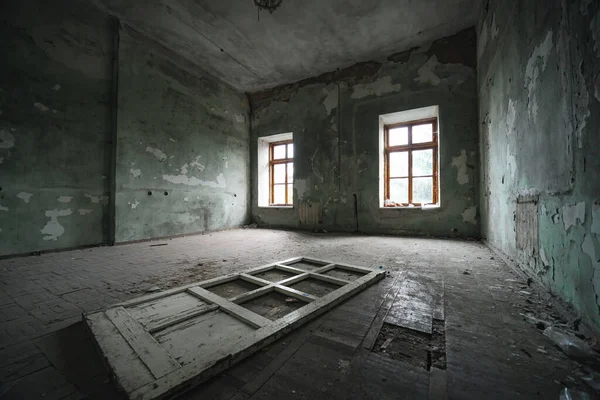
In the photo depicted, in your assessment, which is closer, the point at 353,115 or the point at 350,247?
the point at 350,247

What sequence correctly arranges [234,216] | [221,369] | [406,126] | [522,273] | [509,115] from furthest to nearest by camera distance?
1. [234,216]
2. [406,126]
3. [509,115]
4. [522,273]
5. [221,369]

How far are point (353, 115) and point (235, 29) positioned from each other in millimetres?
2783

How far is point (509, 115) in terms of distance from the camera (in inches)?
100

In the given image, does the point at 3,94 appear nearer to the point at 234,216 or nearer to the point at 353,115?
the point at 234,216

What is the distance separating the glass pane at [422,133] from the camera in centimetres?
498

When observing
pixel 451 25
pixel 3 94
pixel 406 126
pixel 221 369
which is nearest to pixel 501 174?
pixel 406 126

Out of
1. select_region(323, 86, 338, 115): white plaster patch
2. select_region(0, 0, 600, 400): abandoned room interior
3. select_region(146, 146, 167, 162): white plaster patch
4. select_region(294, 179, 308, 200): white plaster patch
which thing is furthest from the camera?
select_region(294, 179, 308, 200): white plaster patch

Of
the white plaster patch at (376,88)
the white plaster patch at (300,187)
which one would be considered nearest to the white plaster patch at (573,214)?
→ the white plaster patch at (376,88)

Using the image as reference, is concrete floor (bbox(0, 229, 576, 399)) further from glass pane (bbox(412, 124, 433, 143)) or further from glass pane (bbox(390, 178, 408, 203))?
glass pane (bbox(412, 124, 433, 143))

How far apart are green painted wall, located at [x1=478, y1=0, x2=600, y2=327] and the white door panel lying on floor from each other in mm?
1240

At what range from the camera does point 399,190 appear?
17.1 feet

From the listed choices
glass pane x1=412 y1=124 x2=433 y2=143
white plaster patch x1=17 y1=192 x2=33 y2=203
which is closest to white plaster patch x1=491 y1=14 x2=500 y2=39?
glass pane x1=412 y1=124 x2=433 y2=143

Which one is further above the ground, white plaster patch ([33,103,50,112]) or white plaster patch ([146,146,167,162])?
white plaster patch ([33,103,50,112])

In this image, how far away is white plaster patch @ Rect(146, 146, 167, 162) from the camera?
4.47m
